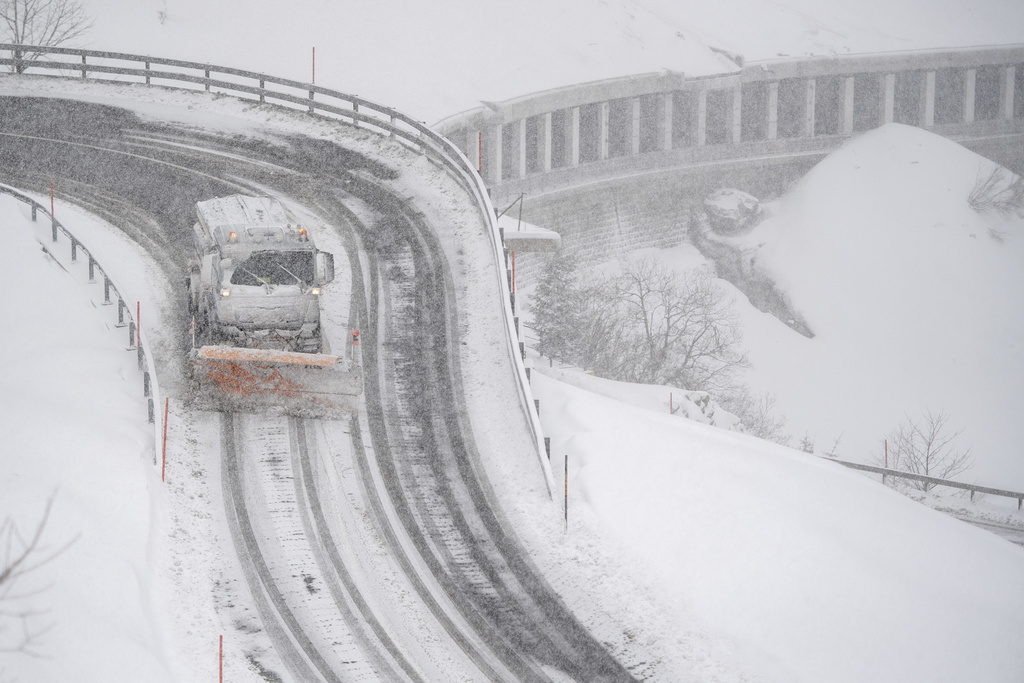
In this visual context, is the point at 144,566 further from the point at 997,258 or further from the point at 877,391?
the point at 997,258

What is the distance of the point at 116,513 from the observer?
13.7m

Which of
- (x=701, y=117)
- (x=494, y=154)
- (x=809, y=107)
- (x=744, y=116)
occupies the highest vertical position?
(x=809, y=107)

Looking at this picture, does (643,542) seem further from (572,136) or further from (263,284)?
(572,136)

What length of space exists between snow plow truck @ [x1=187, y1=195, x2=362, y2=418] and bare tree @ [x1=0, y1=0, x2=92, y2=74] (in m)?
24.4

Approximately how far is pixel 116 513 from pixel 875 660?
10199 mm

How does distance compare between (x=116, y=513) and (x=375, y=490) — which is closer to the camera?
(x=116, y=513)

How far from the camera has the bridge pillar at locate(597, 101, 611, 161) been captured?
191ft

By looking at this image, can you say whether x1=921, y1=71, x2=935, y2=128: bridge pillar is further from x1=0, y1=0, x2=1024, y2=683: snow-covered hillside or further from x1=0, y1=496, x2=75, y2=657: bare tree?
x1=0, y1=496, x2=75, y2=657: bare tree

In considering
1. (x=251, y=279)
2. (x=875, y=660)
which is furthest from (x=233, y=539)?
(x=875, y=660)

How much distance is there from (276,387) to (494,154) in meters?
34.9

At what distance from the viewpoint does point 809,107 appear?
220 ft

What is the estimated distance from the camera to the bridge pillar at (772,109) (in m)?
66.4

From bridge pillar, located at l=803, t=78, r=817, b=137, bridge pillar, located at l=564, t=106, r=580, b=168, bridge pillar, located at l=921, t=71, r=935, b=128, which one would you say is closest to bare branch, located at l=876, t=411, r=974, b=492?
bridge pillar, located at l=564, t=106, r=580, b=168

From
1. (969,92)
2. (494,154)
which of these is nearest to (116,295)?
(494,154)
